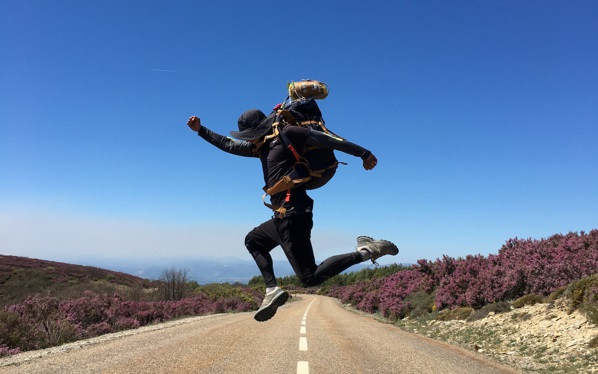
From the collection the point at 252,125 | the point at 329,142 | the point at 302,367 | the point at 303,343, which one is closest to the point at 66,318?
the point at 303,343

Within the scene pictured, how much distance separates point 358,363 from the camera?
7496 millimetres

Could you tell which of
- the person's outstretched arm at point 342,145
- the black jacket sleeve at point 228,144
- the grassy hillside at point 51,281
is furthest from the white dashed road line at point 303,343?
the grassy hillside at point 51,281

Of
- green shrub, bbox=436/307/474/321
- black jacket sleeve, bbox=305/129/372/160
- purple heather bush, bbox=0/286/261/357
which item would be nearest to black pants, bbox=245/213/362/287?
black jacket sleeve, bbox=305/129/372/160

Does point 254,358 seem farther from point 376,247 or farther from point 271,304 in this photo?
point 376,247

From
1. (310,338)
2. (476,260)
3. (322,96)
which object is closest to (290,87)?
(322,96)

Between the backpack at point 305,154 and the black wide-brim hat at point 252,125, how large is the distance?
92mm

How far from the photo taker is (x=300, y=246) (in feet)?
11.5

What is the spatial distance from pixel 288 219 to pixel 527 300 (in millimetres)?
12239

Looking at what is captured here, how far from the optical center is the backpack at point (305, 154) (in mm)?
3426

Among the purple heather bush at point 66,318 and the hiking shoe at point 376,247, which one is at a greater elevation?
the hiking shoe at point 376,247

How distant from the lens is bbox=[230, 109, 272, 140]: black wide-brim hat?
362cm

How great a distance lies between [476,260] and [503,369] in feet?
39.7

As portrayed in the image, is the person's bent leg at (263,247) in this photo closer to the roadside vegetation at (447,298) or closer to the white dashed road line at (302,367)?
the white dashed road line at (302,367)

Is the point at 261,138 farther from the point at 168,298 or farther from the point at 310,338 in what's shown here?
the point at 168,298
